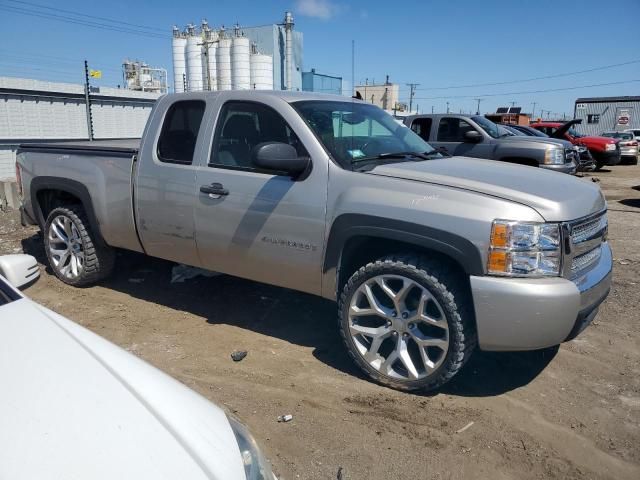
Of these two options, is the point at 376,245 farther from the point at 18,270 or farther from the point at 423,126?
the point at 423,126

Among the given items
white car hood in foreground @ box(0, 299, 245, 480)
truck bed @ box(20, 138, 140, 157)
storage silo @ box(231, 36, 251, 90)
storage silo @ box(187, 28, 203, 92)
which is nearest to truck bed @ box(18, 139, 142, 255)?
truck bed @ box(20, 138, 140, 157)

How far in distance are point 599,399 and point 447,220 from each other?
1582mm

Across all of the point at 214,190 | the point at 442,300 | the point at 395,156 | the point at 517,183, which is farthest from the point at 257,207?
the point at 517,183

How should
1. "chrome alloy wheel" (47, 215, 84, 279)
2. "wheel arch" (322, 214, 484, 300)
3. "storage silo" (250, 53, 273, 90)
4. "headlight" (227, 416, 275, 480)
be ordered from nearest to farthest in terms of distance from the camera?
"headlight" (227, 416, 275, 480)
"wheel arch" (322, 214, 484, 300)
"chrome alloy wheel" (47, 215, 84, 279)
"storage silo" (250, 53, 273, 90)

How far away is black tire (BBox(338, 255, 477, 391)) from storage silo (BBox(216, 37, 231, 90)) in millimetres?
26674

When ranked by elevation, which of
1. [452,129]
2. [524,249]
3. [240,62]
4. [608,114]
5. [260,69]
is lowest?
[524,249]

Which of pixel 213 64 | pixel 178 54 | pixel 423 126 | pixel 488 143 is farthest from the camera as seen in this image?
pixel 178 54

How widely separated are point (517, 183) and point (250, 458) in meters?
2.39

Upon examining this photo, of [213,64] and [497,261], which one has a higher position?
[213,64]

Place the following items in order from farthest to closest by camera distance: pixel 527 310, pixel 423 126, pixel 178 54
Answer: pixel 178 54, pixel 423 126, pixel 527 310

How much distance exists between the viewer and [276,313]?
4.54 metres

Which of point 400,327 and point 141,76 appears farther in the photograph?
point 141,76

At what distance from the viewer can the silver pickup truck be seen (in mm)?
2824

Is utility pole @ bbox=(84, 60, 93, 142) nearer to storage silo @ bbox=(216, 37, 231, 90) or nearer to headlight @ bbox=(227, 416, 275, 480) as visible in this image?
headlight @ bbox=(227, 416, 275, 480)
